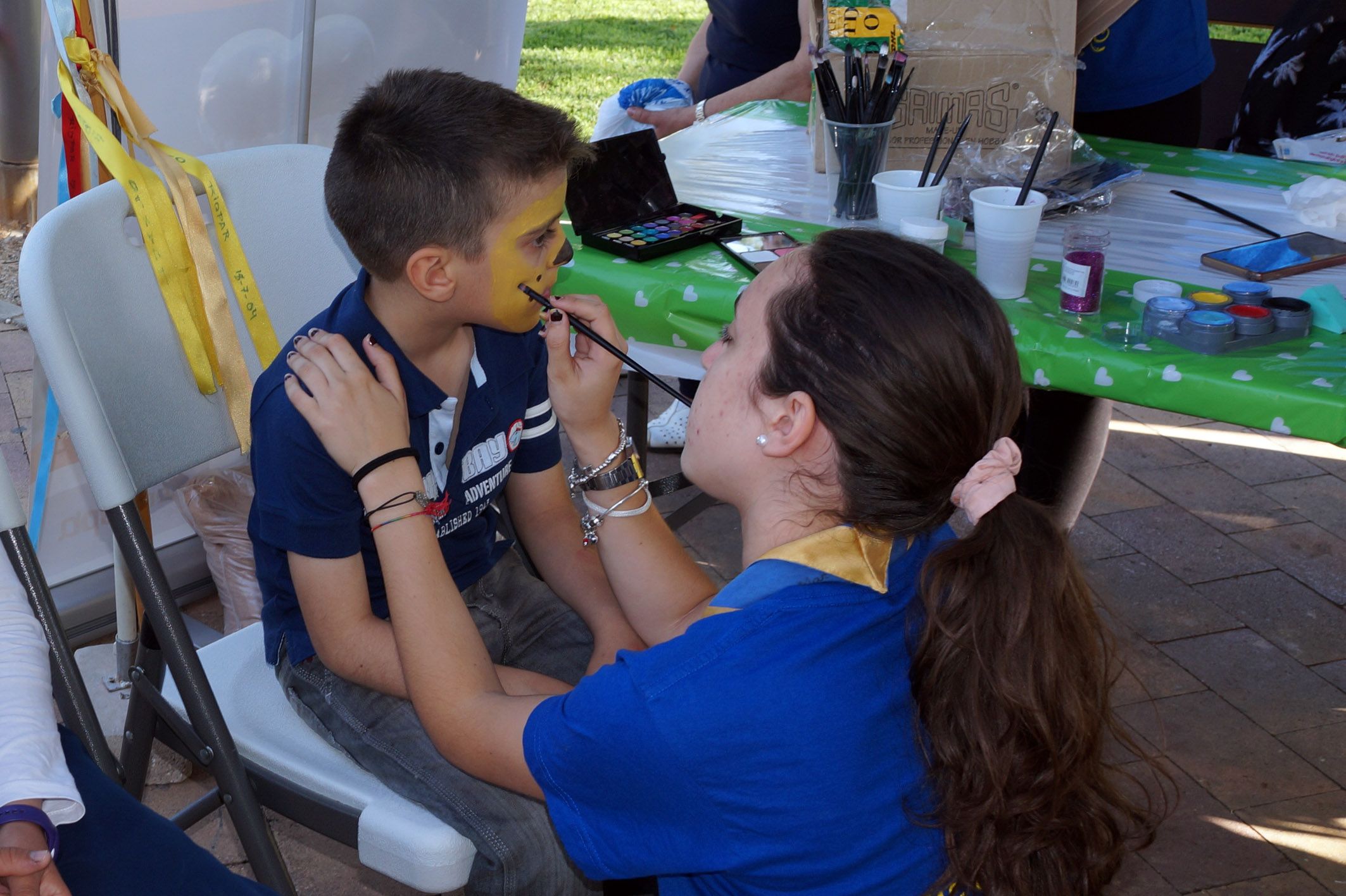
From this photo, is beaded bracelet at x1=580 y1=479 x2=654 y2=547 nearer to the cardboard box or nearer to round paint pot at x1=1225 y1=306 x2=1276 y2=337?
round paint pot at x1=1225 y1=306 x2=1276 y2=337

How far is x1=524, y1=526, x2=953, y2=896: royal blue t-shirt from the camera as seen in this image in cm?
96

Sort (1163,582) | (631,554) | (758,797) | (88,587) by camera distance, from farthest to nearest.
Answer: (1163,582), (88,587), (631,554), (758,797)

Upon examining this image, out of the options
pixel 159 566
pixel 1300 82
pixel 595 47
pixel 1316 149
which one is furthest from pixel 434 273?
pixel 595 47

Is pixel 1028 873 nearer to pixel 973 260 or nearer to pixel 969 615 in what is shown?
pixel 969 615

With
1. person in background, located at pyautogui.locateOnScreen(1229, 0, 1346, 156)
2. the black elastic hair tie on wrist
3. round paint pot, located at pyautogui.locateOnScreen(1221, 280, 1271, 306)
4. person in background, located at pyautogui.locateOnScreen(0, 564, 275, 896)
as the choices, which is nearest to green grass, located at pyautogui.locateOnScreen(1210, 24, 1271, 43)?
person in background, located at pyautogui.locateOnScreen(1229, 0, 1346, 156)

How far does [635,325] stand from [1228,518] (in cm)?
185

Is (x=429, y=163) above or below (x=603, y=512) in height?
above

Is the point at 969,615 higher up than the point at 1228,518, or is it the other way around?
the point at 969,615

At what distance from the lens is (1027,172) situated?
6.46ft

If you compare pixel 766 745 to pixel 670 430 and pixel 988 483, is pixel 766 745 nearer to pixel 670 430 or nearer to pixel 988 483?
pixel 988 483

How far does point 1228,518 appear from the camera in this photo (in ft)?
9.65

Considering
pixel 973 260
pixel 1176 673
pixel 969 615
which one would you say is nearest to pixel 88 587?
pixel 973 260

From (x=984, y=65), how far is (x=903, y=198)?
388mm

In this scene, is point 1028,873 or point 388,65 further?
point 388,65
